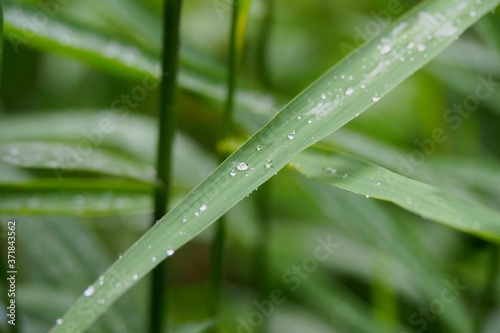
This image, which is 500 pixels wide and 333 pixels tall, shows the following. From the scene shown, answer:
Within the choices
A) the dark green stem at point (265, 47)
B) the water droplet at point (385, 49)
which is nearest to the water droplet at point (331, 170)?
the water droplet at point (385, 49)

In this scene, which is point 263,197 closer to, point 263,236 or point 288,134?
point 263,236

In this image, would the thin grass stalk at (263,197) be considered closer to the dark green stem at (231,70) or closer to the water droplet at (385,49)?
the dark green stem at (231,70)

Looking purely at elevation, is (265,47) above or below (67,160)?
above

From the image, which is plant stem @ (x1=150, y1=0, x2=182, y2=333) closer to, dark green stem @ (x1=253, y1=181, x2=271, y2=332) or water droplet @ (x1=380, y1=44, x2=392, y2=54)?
water droplet @ (x1=380, y1=44, x2=392, y2=54)

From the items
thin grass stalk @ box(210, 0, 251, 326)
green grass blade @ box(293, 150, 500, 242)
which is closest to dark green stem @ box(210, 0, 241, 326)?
thin grass stalk @ box(210, 0, 251, 326)

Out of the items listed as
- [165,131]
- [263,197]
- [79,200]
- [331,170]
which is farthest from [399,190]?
[263,197]

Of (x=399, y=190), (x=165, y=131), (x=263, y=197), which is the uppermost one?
(x=263, y=197)
